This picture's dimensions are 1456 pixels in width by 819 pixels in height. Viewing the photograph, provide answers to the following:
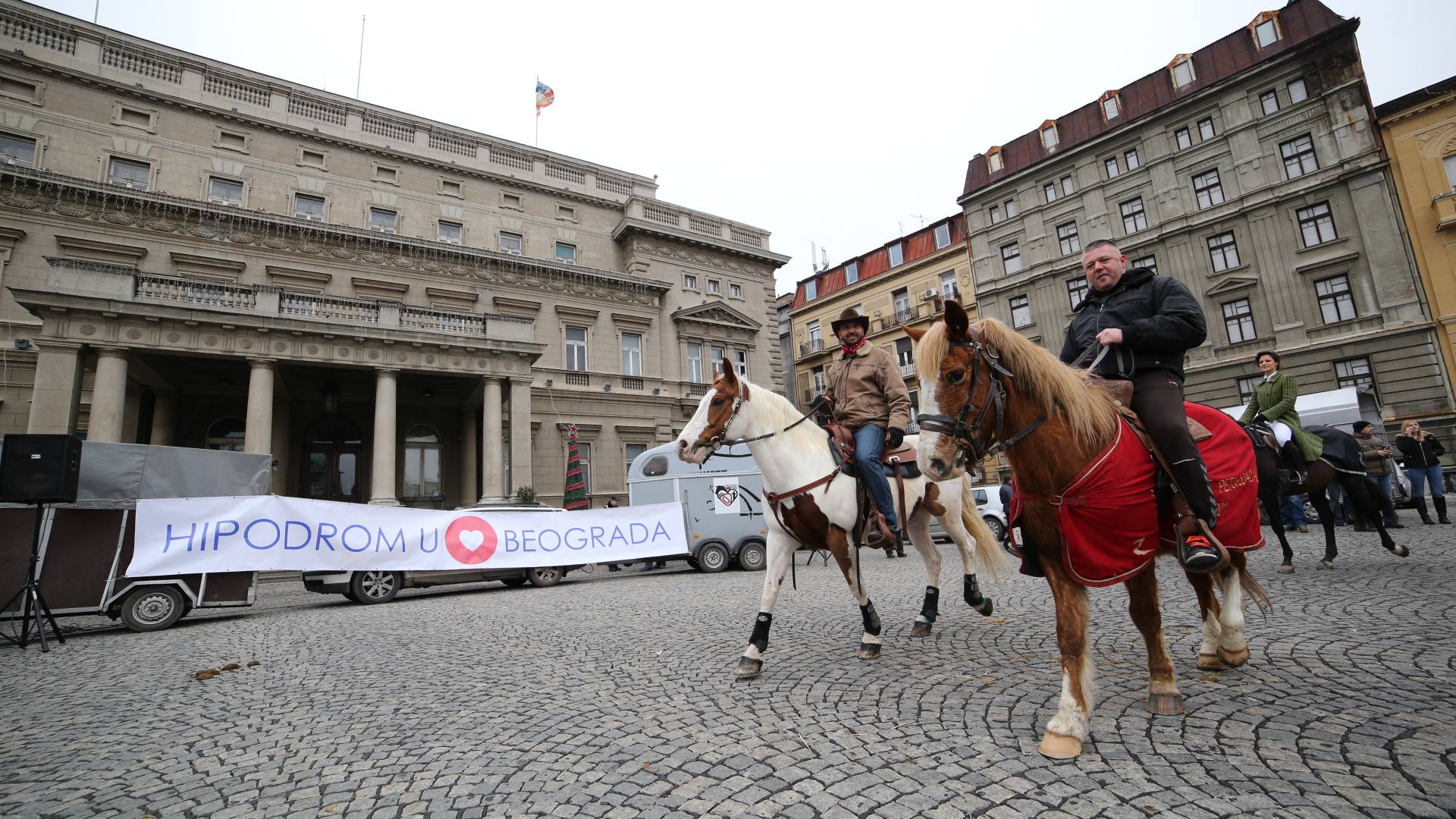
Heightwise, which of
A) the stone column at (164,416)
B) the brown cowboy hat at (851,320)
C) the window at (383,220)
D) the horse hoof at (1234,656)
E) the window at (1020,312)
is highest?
the window at (383,220)

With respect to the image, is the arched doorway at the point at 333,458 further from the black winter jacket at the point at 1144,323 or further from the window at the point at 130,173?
the black winter jacket at the point at 1144,323

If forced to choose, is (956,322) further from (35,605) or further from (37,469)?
(35,605)

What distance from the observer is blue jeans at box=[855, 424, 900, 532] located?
4.66 meters

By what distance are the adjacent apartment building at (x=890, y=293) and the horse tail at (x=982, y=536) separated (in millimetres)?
29549

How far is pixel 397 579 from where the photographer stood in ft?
34.8

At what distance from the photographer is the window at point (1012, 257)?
33719mm

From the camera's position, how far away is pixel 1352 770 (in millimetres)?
2186

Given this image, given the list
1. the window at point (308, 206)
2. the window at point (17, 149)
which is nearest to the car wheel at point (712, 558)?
the window at point (308, 206)

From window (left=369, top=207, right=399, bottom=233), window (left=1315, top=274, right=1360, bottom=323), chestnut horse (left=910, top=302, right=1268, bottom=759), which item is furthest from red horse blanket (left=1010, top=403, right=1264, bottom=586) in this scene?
window (left=1315, top=274, right=1360, bottom=323)

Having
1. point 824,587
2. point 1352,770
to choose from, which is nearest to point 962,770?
point 1352,770

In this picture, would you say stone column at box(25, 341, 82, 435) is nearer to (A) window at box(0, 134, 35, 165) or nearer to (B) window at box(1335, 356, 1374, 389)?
(A) window at box(0, 134, 35, 165)

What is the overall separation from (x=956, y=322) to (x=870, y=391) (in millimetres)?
2157

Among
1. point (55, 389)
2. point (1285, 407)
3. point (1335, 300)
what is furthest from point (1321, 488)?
point (1335, 300)

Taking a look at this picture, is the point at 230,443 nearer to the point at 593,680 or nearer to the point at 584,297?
the point at 584,297
